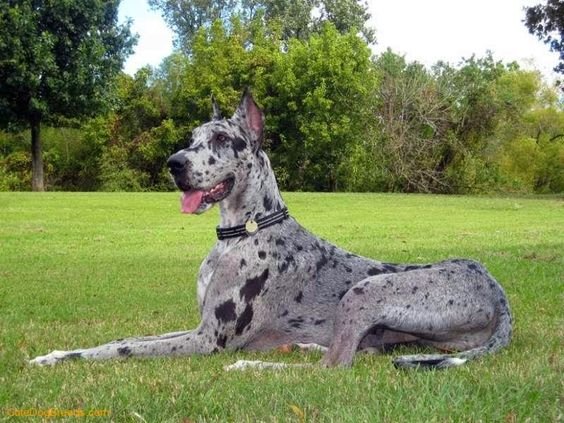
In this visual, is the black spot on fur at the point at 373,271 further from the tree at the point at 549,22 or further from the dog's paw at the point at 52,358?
the tree at the point at 549,22

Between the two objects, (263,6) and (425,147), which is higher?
(263,6)

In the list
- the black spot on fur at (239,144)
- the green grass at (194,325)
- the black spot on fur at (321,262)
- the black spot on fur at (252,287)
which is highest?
the black spot on fur at (239,144)

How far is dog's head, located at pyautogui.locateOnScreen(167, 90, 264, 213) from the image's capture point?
260 inches

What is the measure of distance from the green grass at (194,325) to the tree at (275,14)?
4980 centimetres

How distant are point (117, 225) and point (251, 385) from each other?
2054 cm

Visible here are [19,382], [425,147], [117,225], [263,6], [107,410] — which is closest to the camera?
[107,410]

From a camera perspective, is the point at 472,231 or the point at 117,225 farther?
the point at 117,225

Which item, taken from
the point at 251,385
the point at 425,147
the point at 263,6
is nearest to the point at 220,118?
the point at 251,385

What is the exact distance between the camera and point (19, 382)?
5434mm

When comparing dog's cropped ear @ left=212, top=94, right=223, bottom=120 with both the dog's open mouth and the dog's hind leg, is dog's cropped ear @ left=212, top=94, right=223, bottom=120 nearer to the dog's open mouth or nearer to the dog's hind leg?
the dog's open mouth

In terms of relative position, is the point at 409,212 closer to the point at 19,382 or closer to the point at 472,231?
the point at 472,231

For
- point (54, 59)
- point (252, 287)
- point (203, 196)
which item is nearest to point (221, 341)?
point (252, 287)

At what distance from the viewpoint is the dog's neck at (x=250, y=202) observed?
6.82 meters

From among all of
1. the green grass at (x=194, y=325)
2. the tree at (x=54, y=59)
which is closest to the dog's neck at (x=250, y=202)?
the green grass at (x=194, y=325)
